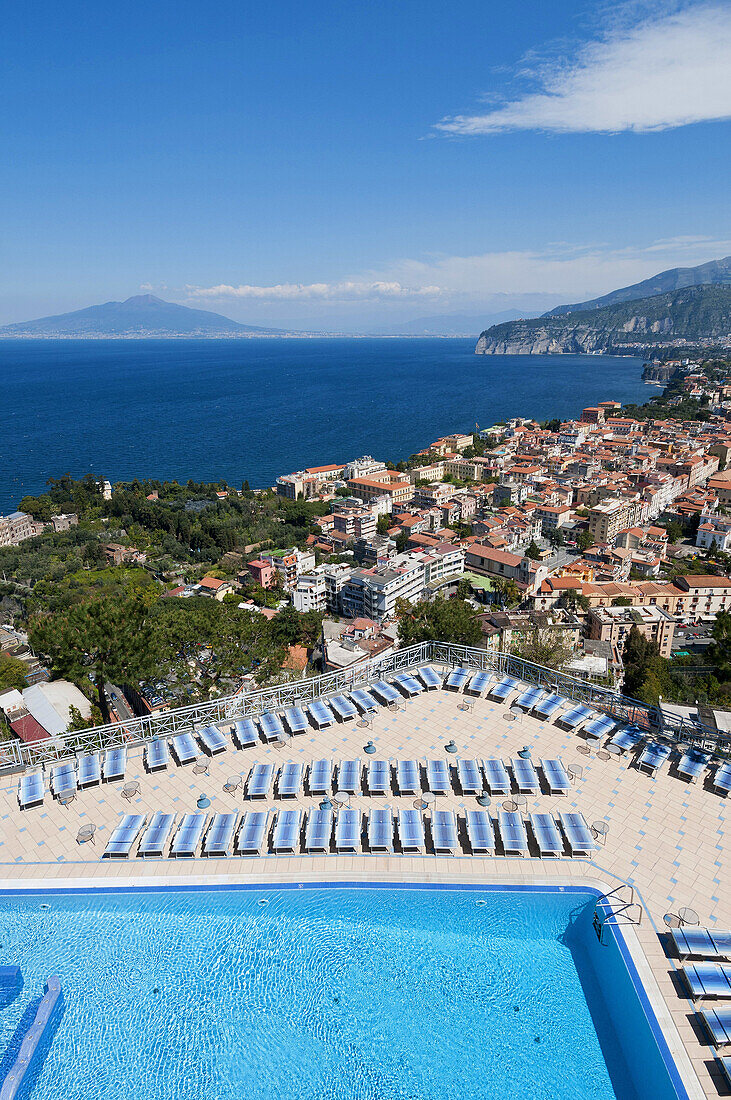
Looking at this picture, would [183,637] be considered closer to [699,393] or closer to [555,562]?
[555,562]

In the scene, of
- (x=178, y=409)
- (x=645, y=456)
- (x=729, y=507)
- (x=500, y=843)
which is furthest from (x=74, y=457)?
(x=500, y=843)

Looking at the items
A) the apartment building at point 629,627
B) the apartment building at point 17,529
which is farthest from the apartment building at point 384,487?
the apartment building at point 17,529

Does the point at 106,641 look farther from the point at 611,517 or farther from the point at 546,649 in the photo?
the point at 611,517

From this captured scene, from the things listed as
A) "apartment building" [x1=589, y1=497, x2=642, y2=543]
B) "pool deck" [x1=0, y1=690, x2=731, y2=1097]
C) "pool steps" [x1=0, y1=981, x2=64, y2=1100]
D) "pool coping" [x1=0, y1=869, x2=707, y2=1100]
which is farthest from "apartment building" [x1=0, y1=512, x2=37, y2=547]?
"pool steps" [x1=0, y1=981, x2=64, y2=1100]

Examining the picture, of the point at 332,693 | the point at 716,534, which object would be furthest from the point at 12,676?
the point at 716,534

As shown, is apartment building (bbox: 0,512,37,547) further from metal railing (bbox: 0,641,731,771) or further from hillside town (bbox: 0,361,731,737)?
metal railing (bbox: 0,641,731,771)

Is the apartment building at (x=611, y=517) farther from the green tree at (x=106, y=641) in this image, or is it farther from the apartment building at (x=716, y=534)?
the green tree at (x=106, y=641)
